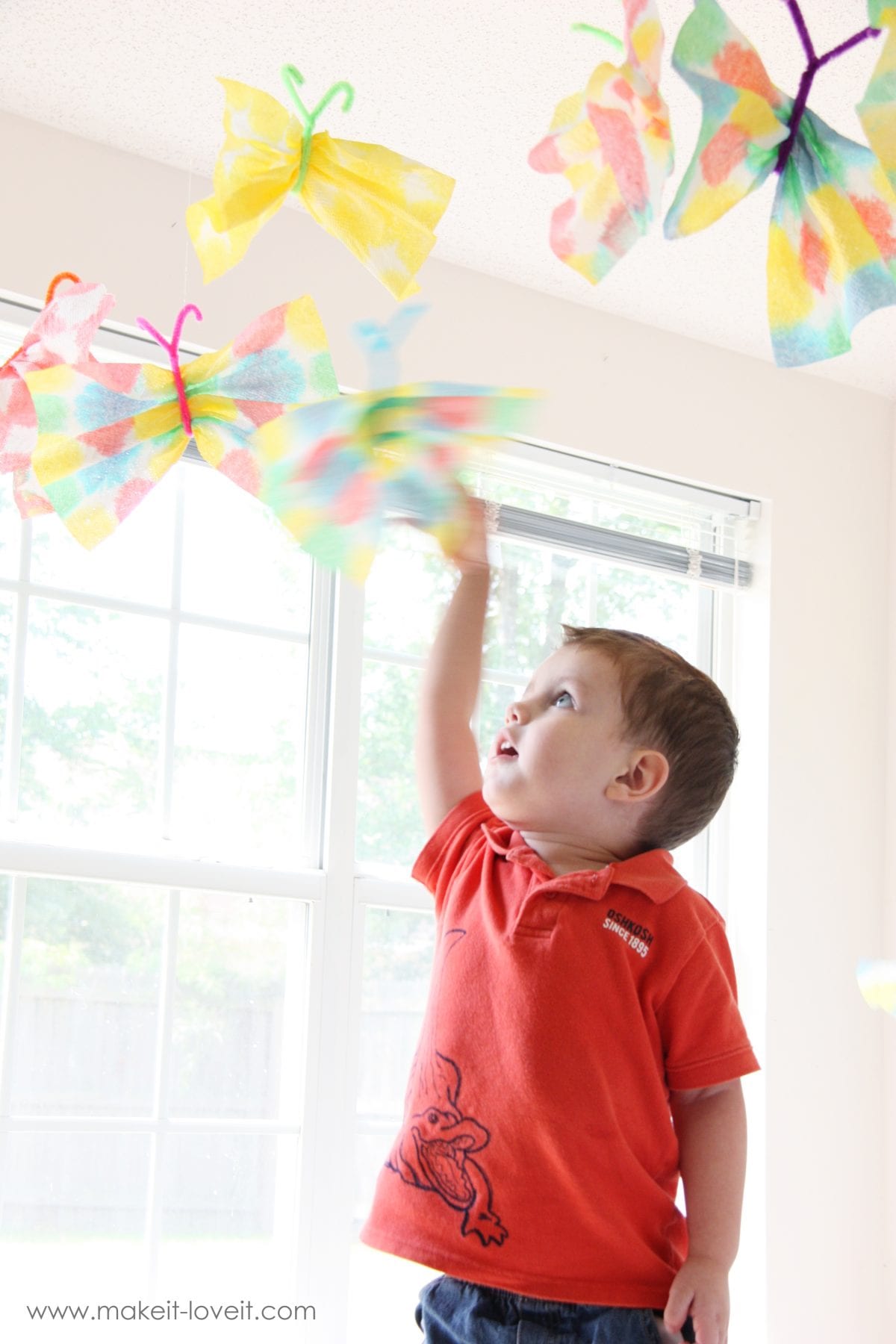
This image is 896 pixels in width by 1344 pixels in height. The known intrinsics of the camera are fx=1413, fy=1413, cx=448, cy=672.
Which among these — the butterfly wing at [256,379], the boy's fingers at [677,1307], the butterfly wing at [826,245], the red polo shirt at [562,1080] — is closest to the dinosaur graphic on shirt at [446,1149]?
the red polo shirt at [562,1080]

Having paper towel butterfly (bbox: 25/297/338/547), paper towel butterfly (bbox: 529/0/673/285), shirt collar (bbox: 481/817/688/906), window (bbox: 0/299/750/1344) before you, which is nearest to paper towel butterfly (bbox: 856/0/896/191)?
paper towel butterfly (bbox: 529/0/673/285)

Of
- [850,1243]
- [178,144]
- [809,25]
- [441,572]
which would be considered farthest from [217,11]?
[850,1243]

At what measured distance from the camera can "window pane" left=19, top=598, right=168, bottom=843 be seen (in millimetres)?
2393

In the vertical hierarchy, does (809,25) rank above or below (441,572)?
above

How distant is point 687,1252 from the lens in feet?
3.98

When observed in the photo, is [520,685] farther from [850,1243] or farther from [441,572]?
[850,1243]

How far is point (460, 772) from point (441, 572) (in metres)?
1.40

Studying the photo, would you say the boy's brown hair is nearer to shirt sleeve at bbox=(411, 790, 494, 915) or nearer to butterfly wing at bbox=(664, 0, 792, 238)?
shirt sleeve at bbox=(411, 790, 494, 915)

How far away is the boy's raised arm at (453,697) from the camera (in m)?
1.38

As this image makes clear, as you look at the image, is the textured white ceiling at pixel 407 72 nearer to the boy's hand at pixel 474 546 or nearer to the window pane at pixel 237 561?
the window pane at pixel 237 561

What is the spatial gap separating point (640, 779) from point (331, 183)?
606 millimetres

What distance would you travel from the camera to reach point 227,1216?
94.8 inches

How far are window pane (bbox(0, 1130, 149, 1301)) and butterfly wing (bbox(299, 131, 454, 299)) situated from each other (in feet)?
5.41

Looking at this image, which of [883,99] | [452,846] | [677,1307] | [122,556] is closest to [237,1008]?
[122,556]
